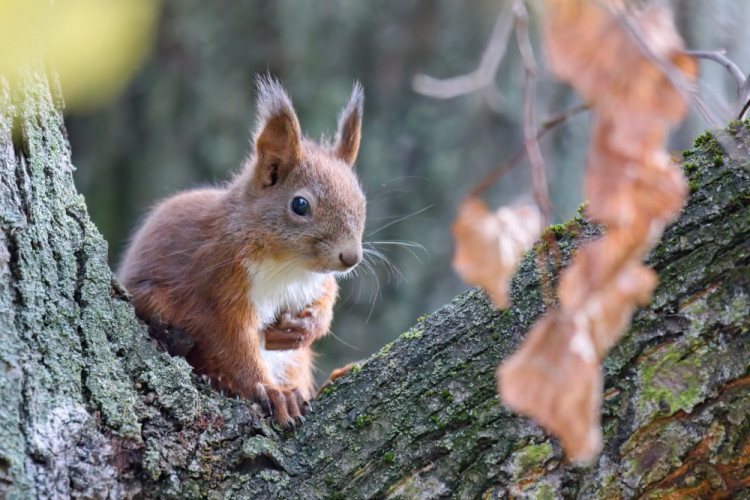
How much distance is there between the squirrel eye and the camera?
2219mm

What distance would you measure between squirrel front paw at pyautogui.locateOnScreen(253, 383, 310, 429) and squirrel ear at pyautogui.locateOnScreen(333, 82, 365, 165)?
0.99 meters

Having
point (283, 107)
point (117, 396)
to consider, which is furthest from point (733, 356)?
point (283, 107)

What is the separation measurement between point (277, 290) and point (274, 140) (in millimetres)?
456

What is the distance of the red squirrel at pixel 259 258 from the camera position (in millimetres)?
2082

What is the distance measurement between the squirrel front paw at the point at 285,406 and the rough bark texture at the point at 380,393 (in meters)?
0.05

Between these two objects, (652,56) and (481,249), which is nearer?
(652,56)

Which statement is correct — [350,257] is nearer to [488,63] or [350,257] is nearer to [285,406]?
[285,406]

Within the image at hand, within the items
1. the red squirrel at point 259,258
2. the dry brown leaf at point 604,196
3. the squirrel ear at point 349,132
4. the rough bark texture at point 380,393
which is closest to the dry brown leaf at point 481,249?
the dry brown leaf at point 604,196

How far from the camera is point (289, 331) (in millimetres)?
2283

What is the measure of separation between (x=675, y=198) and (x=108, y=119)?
11.3ft

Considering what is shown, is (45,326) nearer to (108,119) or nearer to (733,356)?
(733,356)

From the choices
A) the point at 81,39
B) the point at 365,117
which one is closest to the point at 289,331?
the point at 81,39

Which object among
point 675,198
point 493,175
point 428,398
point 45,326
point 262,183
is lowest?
point 675,198

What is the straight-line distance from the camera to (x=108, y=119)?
368 cm
